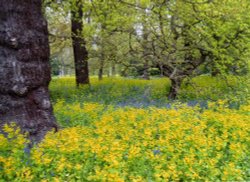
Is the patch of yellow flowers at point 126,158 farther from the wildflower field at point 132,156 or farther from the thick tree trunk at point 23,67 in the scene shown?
the thick tree trunk at point 23,67

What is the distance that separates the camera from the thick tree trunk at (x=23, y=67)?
4.36 m

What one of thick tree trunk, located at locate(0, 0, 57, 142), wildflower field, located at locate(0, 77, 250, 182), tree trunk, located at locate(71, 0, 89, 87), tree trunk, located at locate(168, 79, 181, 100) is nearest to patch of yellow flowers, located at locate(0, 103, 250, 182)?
wildflower field, located at locate(0, 77, 250, 182)

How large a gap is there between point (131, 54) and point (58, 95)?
2.87m

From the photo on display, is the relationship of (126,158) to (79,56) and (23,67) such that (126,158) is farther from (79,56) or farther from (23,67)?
(79,56)

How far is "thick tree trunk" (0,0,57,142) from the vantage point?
171 inches

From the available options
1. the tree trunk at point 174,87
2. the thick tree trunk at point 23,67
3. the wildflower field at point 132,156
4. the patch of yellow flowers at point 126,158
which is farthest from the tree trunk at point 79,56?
the patch of yellow flowers at point 126,158

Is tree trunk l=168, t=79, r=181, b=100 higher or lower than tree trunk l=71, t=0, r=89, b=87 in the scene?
lower

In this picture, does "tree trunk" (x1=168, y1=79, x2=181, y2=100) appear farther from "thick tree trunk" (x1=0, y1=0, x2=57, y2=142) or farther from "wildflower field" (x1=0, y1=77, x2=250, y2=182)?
"thick tree trunk" (x1=0, y1=0, x2=57, y2=142)

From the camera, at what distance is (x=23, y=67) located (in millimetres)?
4453

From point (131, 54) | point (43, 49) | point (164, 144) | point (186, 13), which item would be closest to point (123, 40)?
point (131, 54)

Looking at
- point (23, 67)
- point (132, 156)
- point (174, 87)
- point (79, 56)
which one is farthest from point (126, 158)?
point (79, 56)

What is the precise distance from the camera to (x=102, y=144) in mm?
3592

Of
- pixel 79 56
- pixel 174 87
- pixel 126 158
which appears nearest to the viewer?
pixel 126 158

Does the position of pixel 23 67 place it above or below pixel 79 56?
above
